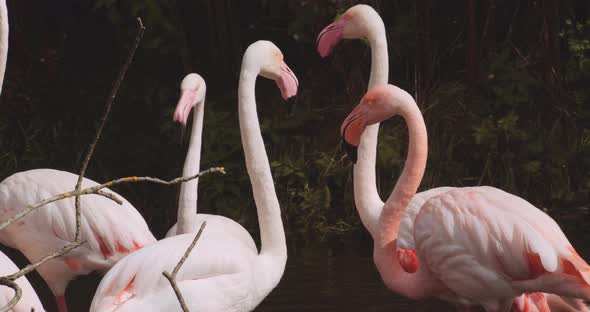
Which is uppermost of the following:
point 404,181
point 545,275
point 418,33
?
point 418,33

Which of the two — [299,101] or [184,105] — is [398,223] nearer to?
[184,105]

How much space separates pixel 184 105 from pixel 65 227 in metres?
0.92

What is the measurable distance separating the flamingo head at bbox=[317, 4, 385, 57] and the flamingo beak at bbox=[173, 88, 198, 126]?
763 mm

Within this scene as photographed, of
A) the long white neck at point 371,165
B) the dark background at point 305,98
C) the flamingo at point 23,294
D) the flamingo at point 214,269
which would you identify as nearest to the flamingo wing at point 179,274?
the flamingo at point 214,269

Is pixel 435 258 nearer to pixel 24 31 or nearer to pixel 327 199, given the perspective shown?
pixel 327 199

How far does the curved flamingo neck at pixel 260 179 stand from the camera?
169 inches

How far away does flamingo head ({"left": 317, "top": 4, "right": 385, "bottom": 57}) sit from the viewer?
18.1ft

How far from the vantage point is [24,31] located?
10.1m

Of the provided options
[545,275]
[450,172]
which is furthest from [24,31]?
[545,275]

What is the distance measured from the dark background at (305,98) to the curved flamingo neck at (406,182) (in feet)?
10.4

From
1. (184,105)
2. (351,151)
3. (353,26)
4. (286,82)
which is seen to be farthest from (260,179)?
(353,26)

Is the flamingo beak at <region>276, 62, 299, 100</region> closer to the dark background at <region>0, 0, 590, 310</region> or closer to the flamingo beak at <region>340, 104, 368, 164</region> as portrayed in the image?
the flamingo beak at <region>340, 104, 368, 164</region>

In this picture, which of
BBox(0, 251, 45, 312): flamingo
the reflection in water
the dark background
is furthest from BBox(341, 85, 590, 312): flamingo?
the dark background

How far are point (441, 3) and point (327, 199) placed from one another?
2512 millimetres
